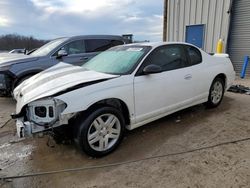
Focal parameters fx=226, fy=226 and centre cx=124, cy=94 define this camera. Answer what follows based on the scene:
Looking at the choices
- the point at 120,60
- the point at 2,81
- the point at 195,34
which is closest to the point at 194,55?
the point at 120,60

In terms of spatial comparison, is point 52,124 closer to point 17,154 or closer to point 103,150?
point 103,150

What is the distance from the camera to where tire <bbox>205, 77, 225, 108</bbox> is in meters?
4.77

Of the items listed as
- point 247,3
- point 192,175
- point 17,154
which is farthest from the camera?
point 247,3

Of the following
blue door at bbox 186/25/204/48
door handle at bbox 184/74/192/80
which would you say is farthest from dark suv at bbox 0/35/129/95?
blue door at bbox 186/25/204/48

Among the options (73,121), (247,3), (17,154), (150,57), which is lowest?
(17,154)

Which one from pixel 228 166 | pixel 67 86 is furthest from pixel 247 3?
pixel 67 86

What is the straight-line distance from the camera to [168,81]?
3711mm

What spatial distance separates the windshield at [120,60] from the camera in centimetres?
345

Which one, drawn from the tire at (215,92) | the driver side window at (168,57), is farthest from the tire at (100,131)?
the tire at (215,92)

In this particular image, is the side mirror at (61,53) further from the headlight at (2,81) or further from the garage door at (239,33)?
the garage door at (239,33)

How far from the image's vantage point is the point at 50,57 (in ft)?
19.8

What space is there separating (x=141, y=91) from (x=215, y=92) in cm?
226

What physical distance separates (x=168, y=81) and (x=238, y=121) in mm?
1659

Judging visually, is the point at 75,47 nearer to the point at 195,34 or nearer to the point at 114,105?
→ the point at 114,105
